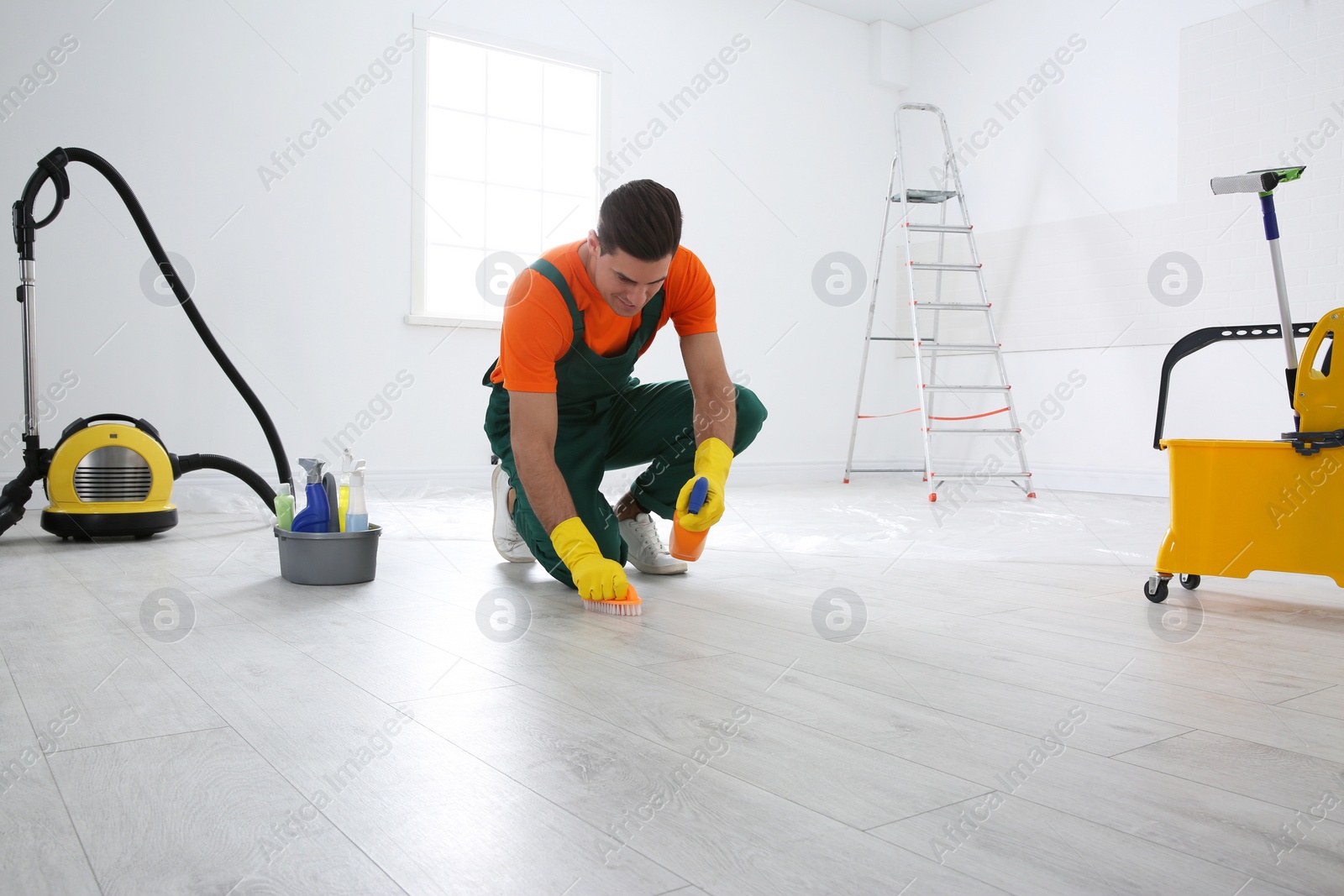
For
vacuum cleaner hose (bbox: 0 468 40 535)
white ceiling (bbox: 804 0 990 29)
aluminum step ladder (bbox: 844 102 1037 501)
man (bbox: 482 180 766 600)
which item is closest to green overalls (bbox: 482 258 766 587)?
man (bbox: 482 180 766 600)

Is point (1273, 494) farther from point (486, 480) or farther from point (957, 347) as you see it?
point (486, 480)

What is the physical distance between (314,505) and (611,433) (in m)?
0.70

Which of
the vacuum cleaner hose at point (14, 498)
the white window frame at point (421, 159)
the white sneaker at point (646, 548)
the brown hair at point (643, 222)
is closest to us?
the brown hair at point (643, 222)

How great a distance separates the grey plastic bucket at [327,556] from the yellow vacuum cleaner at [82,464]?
1013 millimetres

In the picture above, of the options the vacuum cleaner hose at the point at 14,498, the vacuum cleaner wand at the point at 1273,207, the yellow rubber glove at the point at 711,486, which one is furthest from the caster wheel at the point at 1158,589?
the vacuum cleaner hose at the point at 14,498

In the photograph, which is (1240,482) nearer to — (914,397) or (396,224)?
(396,224)

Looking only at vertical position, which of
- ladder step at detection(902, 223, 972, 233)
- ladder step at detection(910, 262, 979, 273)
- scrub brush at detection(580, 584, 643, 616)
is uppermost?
ladder step at detection(902, 223, 972, 233)

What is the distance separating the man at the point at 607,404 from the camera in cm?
186

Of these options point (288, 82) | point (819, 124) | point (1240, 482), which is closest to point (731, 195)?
point (819, 124)

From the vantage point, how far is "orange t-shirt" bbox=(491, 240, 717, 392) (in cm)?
190

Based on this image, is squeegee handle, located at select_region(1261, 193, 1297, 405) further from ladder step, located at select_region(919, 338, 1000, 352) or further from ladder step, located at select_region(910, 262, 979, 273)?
ladder step, located at select_region(910, 262, 979, 273)

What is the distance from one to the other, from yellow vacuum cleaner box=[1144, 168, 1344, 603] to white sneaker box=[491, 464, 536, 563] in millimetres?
1484

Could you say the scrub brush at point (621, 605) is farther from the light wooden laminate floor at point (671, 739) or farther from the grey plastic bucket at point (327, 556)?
the grey plastic bucket at point (327, 556)

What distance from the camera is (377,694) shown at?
1315 millimetres
